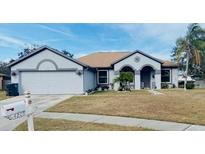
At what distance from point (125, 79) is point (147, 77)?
4698 mm

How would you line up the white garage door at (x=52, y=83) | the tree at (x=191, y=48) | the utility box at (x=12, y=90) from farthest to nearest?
the tree at (x=191, y=48)
the white garage door at (x=52, y=83)
the utility box at (x=12, y=90)

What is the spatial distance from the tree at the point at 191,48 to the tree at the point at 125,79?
19.6ft

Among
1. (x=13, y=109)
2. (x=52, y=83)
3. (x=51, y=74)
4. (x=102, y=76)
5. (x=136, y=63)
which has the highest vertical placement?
(x=136, y=63)

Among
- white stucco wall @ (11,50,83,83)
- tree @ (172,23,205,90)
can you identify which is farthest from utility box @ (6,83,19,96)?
tree @ (172,23,205,90)

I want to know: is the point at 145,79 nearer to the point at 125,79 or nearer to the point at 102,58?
the point at 125,79

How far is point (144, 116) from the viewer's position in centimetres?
915

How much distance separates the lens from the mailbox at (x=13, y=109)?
4734 mm

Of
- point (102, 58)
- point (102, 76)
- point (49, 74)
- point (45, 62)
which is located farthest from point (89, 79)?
point (102, 58)

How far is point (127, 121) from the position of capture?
841cm

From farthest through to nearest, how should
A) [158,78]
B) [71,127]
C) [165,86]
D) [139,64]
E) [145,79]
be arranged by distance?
1. [145,79]
2. [165,86]
3. [158,78]
4. [139,64]
5. [71,127]

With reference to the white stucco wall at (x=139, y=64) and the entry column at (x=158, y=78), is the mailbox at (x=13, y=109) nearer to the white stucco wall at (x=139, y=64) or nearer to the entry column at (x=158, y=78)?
the white stucco wall at (x=139, y=64)

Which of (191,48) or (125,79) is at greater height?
(191,48)

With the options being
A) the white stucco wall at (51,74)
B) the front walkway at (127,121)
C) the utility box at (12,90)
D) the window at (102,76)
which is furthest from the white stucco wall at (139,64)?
the front walkway at (127,121)
